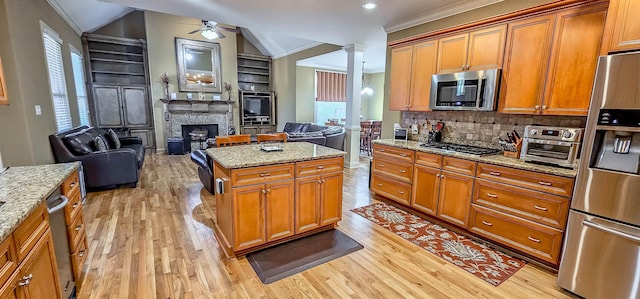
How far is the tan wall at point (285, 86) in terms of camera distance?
27.7 ft

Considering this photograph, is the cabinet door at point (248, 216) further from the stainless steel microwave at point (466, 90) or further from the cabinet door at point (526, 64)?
the cabinet door at point (526, 64)

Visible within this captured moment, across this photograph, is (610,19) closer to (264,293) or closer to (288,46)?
(264,293)

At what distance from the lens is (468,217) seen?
2.78 metres

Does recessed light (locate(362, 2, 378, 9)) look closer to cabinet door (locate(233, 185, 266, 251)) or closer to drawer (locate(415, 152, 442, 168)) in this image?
drawer (locate(415, 152, 442, 168))

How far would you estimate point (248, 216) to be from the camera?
2.35 metres

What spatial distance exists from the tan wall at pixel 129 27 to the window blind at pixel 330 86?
5.23m

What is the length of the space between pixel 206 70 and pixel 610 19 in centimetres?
813

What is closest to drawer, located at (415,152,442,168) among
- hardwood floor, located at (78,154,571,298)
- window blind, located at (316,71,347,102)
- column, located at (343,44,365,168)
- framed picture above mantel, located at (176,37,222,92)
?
hardwood floor, located at (78,154,571,298)

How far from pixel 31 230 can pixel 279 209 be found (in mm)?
1582

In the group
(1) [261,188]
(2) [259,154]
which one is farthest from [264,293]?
(2) [259,154]

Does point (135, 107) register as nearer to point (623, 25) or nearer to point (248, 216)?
point (248, 216)

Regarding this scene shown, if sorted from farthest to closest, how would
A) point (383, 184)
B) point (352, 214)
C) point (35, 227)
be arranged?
point (383, 184)
point (352, 214)
point (35, 227)

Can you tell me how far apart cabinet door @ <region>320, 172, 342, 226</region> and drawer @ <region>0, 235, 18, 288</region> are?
2032 millimetres

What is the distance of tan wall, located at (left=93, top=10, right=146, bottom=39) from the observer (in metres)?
7.14
